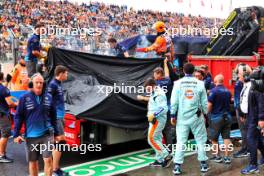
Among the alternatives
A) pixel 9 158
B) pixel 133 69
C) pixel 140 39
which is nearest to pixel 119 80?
pixel 133 69

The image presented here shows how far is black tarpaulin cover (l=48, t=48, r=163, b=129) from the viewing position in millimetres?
6508

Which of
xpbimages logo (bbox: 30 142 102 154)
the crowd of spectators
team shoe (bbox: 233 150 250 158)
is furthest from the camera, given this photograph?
the crowd of spectators

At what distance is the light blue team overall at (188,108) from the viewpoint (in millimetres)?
5844

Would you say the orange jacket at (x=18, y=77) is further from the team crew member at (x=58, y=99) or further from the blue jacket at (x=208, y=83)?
the blue jacket at (x=208, y=83)

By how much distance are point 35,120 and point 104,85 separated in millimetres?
2384

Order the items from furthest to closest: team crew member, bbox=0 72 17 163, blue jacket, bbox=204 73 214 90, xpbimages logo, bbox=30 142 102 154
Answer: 1. blue jacket, bbox=204 73 214 90
2. team crew member, bbox=0 72 17 163
3. xpbimages logo, bbox=30 142 102 154

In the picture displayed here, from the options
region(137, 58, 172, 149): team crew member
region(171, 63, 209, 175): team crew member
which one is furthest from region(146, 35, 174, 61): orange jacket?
region(171, 63, 209, 175): team crew member

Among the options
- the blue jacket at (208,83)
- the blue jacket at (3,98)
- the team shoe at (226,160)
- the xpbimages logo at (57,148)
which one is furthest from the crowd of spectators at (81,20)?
the team shoe at (226,160)

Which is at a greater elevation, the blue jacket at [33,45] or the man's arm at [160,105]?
the blue jacket at [33,45]

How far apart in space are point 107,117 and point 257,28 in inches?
198

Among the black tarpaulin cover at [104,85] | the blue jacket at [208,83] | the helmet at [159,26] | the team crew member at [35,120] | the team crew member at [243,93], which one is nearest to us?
the team crew member at [35,120]

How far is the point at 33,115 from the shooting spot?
4.92m

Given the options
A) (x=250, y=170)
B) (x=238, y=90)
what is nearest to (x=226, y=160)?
(x=250, y=170)

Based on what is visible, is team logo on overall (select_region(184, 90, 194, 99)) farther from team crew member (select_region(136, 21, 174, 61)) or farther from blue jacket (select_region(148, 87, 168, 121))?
team crew member (select_region(136, 21, 174, 61))
